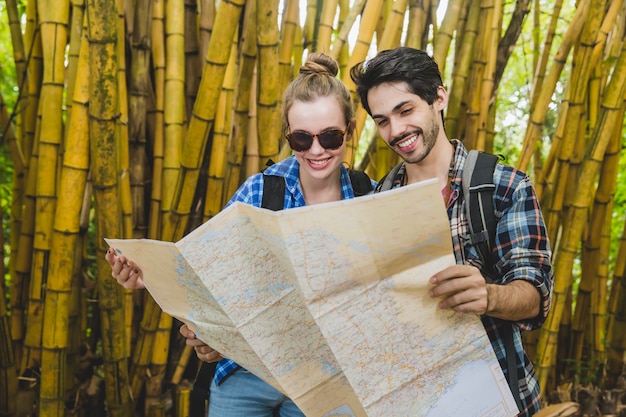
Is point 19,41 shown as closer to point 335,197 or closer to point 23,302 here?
point 23,302

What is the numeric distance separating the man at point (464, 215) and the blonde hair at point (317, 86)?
0.15ft

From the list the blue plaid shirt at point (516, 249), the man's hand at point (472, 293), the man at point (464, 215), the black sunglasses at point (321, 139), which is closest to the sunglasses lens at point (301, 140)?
the black sunglasses at point (321, 139)

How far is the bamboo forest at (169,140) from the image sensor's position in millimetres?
1343

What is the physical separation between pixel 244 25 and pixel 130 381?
1015mm

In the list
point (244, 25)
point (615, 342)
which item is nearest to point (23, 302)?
point (244, 25)

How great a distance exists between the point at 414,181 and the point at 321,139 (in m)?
0.16

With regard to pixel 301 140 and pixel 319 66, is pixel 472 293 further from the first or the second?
pixel 319 66

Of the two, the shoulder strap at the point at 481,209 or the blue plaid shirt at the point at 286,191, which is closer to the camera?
the shoulder strap at the point at 481,209

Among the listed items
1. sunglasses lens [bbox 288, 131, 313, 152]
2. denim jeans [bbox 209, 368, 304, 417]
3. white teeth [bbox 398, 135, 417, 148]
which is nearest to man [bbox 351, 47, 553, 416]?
white teeth [bbox 398, 135, 417, 148]

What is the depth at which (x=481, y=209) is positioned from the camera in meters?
0.83

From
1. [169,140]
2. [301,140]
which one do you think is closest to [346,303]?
[301,140]

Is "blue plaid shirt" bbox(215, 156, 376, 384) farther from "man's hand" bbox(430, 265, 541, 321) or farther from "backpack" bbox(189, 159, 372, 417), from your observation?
"man's hand" bbox(430, 265, 541, 321)

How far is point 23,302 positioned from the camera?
5.93ft

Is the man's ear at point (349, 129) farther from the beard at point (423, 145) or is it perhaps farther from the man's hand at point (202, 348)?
the man's hand at point (202, 348)
